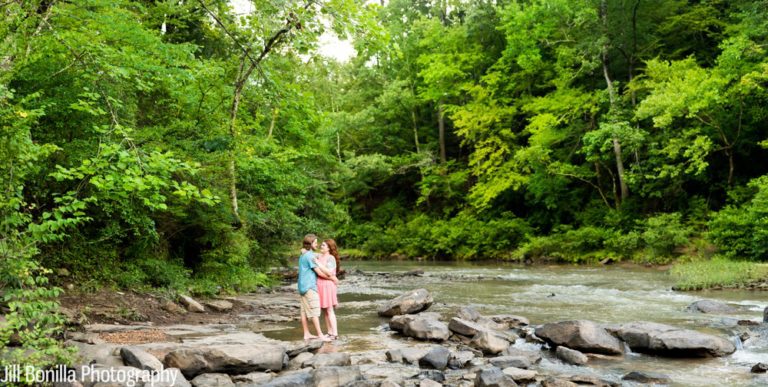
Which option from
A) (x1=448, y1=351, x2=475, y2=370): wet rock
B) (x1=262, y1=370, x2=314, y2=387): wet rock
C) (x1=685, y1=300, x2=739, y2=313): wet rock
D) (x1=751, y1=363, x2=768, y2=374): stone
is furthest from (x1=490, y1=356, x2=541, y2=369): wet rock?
(x1=685, y1=300, x2=739, y2=313): wet rock

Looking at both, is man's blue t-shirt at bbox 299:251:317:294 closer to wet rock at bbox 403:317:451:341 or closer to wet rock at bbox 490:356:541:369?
wet rock at bbox 403:317:451:341

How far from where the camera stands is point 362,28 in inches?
278

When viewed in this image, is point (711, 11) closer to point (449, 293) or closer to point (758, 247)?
point (758, 247)

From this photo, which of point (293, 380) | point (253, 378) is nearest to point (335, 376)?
point (293, 380)

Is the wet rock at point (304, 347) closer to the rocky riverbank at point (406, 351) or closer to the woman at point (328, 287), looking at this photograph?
the rocky riverbank at point (406, 351)

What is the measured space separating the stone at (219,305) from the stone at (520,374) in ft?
22.1

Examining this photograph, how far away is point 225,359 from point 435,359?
267 centimetres

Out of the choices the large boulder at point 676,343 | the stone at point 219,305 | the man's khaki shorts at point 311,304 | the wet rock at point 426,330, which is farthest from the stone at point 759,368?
the stone at point 219,305

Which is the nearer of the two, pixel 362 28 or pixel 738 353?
pixel 362 28

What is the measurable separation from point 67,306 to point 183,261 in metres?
4.17

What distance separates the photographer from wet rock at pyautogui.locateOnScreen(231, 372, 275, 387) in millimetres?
6373

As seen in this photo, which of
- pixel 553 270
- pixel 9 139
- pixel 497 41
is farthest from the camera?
pixel 497 41

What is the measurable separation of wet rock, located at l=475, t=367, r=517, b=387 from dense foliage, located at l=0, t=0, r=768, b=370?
3.69m

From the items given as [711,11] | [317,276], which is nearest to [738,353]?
[317,276]
